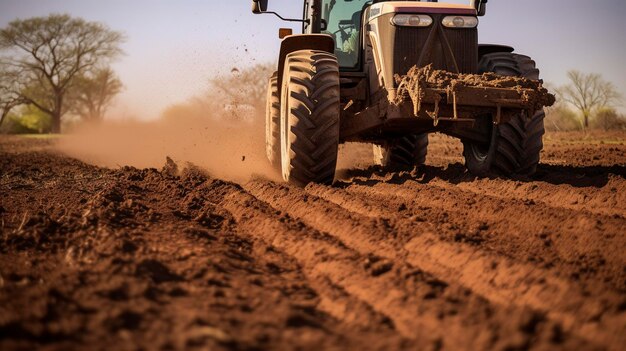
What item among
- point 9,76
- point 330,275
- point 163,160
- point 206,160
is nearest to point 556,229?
point 330,275

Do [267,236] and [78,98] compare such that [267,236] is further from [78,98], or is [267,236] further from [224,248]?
[78,98]

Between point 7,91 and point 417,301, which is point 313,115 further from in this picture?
point 7,91

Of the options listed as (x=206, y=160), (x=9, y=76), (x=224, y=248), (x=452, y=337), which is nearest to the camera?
(x=452, y=337)

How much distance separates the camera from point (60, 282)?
2.90 m

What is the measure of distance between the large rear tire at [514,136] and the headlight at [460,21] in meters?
0.56

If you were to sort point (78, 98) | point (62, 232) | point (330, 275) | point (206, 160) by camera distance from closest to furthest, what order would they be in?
point (330, 275)
point (62, 232)
point (206, 160)
point (78, 98)

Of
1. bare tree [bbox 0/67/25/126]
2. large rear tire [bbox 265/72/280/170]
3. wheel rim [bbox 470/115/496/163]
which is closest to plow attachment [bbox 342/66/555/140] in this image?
wheel rim [bbox 470/115/496/163]

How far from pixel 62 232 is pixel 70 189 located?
3.60 metres

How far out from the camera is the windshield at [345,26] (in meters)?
7.71

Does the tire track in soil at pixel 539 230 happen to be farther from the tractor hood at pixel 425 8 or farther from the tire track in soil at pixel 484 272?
the tractor hood at pixel 425 8

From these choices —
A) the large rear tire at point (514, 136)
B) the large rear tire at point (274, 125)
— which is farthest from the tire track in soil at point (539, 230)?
the large rear tire at point (274, 125)

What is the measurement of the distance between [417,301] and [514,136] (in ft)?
15.5

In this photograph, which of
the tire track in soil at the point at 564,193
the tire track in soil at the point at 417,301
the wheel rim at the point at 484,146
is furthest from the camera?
the wheel rim at the point at 484,146

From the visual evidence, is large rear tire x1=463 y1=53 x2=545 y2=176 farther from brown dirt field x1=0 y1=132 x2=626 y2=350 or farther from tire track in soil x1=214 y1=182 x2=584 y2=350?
tire track in soil x1=214 y1=182 x2=584 y2=350
